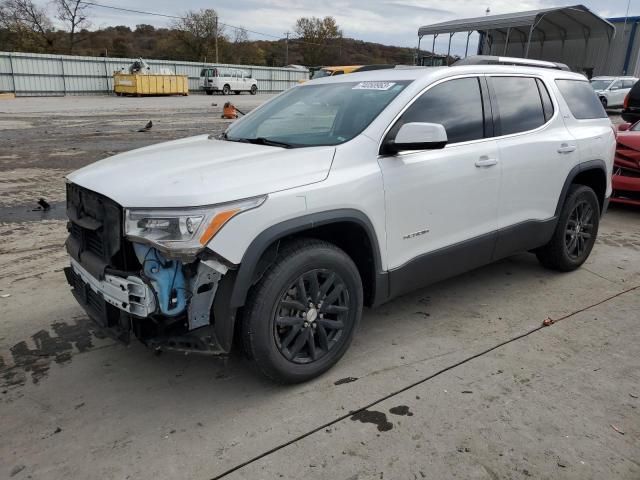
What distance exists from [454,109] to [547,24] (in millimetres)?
29554

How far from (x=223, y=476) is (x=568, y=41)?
36.8 meters

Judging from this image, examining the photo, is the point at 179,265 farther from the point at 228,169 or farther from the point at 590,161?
the point at 590,161

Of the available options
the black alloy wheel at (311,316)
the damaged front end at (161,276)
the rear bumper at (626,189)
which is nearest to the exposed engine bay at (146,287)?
the damaged front end at (161,276)

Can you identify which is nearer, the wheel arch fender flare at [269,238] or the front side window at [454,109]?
the wheel arch fender flare at [269,238]

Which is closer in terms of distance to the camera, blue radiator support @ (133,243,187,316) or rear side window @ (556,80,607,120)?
blue radiator support @ (133,243,187,316)

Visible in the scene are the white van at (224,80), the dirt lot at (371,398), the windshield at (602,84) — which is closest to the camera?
the dirt lot at (371,398)

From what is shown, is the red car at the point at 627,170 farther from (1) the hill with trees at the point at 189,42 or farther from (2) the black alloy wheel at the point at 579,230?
(1) the hill with trees at the point at 189,42

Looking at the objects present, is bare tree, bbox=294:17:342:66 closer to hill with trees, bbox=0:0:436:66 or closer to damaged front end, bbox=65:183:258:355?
hill with trees, bbox=0:0:436:66

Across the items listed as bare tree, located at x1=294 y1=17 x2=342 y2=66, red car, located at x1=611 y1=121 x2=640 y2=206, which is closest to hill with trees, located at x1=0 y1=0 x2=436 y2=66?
bare tree, located at x1=294 y1=17 x2=342 y2=66

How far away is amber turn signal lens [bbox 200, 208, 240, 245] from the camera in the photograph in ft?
8.35

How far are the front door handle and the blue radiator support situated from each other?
7.35ft

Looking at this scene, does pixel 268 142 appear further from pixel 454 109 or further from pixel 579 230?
pixel 579 230

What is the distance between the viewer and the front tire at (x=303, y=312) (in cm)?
279

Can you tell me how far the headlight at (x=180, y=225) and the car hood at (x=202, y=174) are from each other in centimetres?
4
